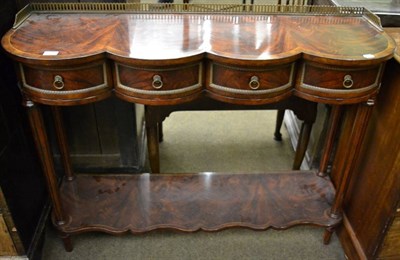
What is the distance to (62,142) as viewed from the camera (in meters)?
1.47

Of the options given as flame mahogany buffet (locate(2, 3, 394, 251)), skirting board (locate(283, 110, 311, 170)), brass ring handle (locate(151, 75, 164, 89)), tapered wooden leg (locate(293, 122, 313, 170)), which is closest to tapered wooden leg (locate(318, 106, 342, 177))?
flame mahogany buffet (locate(2, 3, 394, 251))

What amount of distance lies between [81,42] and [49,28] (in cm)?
16

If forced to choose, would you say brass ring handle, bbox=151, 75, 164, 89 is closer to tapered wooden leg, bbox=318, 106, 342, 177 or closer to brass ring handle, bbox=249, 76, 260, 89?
brass ring handle, bbox=249, 76, 260, 89

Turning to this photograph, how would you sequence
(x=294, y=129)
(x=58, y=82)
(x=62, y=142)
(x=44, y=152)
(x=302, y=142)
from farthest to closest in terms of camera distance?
(x=294, y=129) < (x=302, y=142) < (x=62, y=142) < (x=44, y=152) < (x=58, y=82)

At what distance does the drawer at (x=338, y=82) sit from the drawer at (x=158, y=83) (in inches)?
12.6

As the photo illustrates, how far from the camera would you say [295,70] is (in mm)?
1087

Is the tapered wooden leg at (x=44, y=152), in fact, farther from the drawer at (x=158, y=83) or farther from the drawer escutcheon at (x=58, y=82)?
the drawer at (x=158, y=83)

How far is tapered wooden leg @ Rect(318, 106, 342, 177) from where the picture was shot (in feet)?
4.91

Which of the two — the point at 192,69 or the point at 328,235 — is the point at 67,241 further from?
the point at 328,235

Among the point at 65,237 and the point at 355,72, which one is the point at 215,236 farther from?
the point at 355,72

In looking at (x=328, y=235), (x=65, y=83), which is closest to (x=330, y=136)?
(x=328, y=235)

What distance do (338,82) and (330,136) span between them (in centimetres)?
52

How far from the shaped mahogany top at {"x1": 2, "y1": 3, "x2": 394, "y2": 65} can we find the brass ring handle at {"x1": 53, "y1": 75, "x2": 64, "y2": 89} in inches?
2.4

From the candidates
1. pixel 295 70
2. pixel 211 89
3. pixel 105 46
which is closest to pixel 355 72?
pixel 295 70
